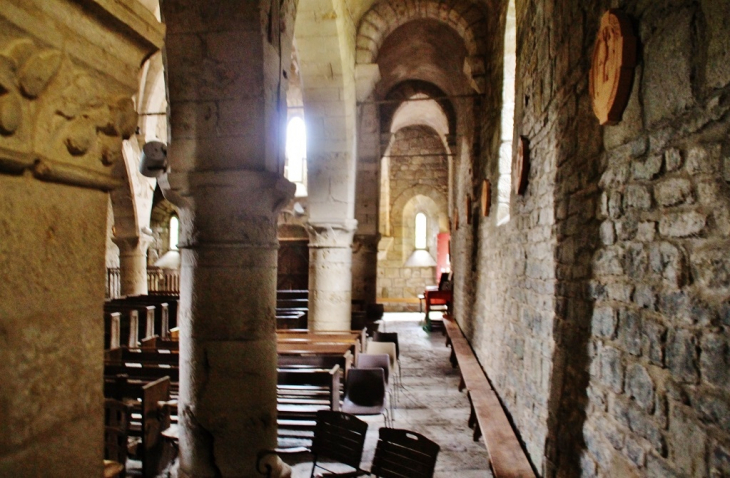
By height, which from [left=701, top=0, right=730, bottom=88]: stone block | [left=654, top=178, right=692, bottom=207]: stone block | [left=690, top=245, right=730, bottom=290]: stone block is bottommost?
[left=690, top=245, right=730, bottom=290]: stone block

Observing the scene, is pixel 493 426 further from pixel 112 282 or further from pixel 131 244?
pixel 112 282

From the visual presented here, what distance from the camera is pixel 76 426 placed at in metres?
1.18

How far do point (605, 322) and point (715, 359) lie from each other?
0.94 m

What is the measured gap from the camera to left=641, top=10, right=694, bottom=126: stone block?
1753 millimetres

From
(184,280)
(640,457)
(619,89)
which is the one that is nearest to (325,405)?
(184,280)

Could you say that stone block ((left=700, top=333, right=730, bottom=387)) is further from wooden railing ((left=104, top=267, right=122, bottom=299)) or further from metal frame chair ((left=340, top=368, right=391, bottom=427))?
wooden railing ((left=104, top=267, right=122, bottom=299))

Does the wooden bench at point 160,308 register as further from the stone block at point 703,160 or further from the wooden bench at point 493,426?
the stone block at point 703,160

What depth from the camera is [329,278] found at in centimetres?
777

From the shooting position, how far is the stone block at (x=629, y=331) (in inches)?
84.1

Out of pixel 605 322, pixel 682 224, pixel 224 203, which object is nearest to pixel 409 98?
pixel 224 203

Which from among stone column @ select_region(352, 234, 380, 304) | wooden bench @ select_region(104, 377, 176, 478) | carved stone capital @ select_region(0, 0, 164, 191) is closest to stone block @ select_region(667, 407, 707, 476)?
carved stone capital @ select_region(0, 0, 164, 191)

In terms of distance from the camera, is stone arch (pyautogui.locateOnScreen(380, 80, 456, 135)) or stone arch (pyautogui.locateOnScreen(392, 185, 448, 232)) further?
stone arch (pyautogui.locateOnScreen(392, 185, 448, 232))

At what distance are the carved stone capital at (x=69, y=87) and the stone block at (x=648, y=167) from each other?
6.21ft

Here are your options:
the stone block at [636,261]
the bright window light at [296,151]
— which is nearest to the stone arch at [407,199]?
the bright window light at [296,151]
